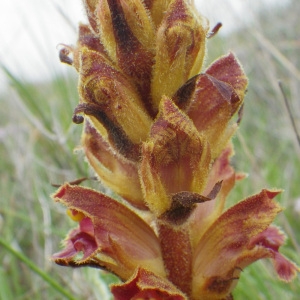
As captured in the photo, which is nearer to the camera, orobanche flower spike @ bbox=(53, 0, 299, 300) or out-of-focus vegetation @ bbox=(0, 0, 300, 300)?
orobanche flower spike @ bbox=(53, 0, 299, 300)

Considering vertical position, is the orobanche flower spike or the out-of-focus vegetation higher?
the orobanche flower spike

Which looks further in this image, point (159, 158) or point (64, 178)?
point (64, 178)

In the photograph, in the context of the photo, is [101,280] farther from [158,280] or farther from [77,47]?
[77,47]

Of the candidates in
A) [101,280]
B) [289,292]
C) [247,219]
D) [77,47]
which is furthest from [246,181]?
[77,47]

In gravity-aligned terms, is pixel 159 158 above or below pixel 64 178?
above
